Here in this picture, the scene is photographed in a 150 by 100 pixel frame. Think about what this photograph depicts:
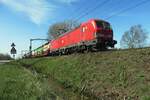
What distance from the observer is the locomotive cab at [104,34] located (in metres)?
31.3

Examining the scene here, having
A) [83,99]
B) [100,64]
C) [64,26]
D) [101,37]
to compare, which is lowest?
[83,99]

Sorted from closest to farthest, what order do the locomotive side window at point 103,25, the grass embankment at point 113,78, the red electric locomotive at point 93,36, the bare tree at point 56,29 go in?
the grass embankment at point 113,78 < the red electric locomotive at point 93,36 < the locomotive side window at point 103,25 < the bare tree at point 56,29

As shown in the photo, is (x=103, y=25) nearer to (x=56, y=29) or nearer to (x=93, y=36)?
(x=93, y=36)

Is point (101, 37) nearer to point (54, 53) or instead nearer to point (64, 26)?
point (54, 53)

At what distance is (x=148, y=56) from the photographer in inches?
673

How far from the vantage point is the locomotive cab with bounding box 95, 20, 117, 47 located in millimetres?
31314

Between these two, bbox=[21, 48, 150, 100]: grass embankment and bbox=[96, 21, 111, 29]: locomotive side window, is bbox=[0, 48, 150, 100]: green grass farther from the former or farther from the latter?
bbox=[96, 21, 111, 29]: locomotive side window

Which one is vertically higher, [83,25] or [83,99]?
[83,25]

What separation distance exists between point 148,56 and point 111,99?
15.3 ft

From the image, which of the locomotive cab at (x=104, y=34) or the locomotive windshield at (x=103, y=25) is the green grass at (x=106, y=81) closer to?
the locomotive cab at (x=104, y=34)

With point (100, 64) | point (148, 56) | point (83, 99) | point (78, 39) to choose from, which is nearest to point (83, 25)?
point (78, 39)

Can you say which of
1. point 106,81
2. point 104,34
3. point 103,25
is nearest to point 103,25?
point 103,25

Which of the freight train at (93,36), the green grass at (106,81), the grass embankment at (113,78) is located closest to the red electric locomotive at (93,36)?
the freight train at (93,36)

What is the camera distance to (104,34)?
105 feet
